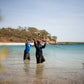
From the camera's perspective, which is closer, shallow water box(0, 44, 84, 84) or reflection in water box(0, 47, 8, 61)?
reflection in water box(0, 47, 8, 61)

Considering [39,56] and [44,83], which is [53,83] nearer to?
[44,83]

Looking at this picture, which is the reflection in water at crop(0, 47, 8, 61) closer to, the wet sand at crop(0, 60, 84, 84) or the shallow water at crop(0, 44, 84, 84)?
the shallow water at crop(0, 44, 84, 84)

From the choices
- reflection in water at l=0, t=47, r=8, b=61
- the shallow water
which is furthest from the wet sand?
reflection in water at l=0, t=47, r=8, b=61

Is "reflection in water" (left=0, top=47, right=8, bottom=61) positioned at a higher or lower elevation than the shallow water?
higher

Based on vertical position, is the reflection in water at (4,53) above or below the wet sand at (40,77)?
above

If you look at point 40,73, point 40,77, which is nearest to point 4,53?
point 40,77

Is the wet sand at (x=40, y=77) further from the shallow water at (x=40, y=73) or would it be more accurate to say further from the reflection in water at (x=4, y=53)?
the reflection in water at (x=4, y=53)

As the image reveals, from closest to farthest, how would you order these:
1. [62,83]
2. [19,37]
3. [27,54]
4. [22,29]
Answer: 1. [62,83]
2. [27,54]
3. [19,37]
4. [22,29]

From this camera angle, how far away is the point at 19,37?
12112cm

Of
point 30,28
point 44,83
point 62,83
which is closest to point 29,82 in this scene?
point 44,83

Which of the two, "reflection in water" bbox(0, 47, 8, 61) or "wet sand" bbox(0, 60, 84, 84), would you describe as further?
"wet sand" bbox(0, 60, 84, 84)

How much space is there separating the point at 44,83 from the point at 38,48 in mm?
3830

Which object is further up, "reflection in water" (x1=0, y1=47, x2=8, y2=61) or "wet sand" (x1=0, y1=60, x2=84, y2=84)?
"reflection in water" (x1=0, y1=47, x2=8, y2=61)

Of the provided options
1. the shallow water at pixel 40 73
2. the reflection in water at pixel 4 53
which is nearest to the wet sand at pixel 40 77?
the shallow water at pixel 40 73
